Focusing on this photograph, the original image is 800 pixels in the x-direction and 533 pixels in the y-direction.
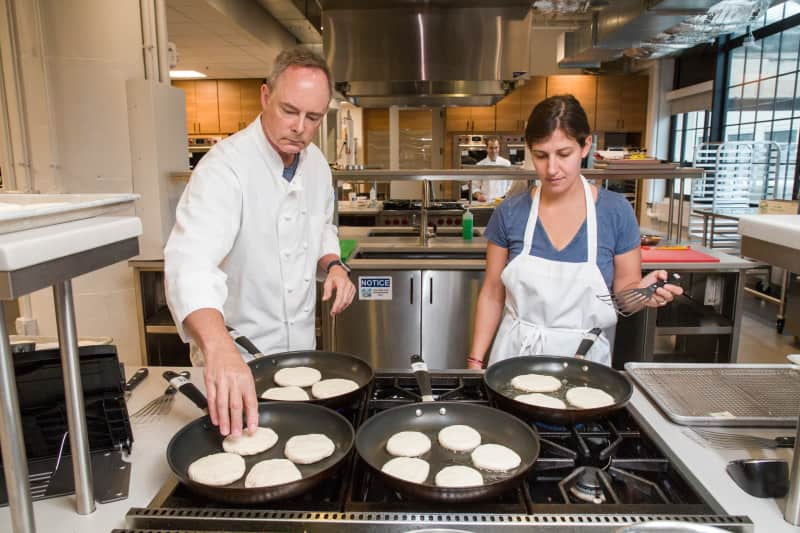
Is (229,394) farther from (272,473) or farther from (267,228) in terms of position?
(267,228)

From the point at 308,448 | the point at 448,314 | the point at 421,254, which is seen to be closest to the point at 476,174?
the point at 421,254

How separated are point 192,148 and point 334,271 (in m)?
7.30

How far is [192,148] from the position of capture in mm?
8078

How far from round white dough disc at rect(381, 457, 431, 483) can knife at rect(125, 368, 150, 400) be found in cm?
71

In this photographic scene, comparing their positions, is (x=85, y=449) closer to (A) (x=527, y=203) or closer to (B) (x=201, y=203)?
(B) (x=201, y=203)

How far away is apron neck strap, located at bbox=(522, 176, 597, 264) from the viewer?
66.6 inches

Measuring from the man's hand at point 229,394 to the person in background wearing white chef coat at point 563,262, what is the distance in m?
0.94

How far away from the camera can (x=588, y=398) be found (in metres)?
1.16

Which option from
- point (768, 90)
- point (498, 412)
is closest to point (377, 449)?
point (498, 412)

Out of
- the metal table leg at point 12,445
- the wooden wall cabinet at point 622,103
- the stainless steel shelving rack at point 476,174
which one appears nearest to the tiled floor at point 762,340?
the stainless steel shelving rack at point 476,174

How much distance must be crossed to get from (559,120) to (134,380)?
4.34 ft

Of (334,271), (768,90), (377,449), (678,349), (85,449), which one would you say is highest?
(768,90)

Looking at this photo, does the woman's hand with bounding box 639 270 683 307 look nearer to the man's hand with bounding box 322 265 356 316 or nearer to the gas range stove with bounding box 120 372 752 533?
the gas range stove with bounding box 120 372 752 533

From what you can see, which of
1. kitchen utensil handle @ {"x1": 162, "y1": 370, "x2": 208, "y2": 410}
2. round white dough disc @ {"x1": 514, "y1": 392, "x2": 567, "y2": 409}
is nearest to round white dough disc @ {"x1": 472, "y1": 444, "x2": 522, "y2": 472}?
round white dough disc @ {"x1": 514, "y1": 392, "x2": 567, "y2": 409}
